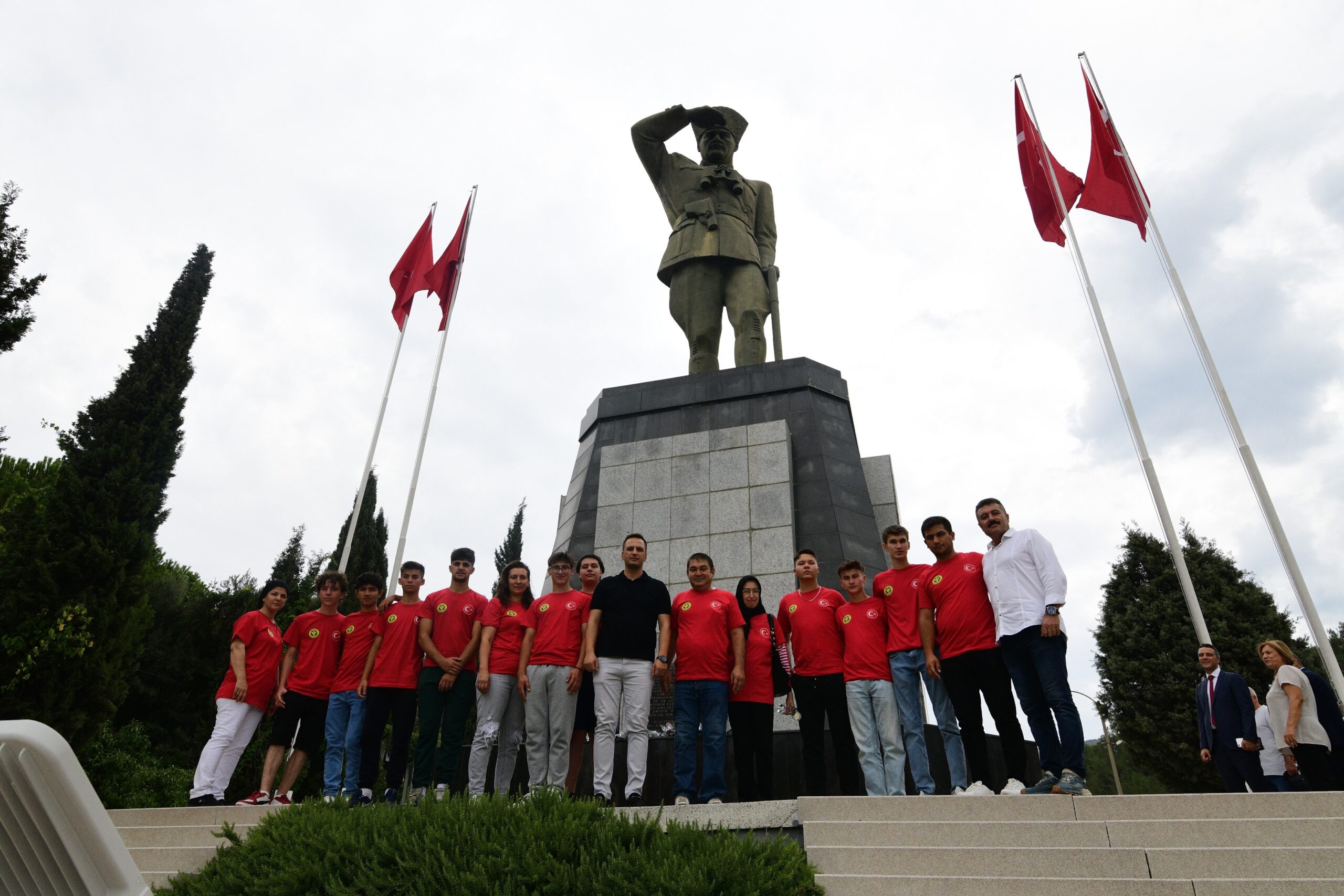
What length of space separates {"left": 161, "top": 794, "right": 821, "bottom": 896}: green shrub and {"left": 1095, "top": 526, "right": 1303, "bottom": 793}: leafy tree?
14.9 metres

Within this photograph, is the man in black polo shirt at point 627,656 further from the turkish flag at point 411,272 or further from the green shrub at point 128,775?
the green shrub at point 128,775

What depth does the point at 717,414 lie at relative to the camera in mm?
9500

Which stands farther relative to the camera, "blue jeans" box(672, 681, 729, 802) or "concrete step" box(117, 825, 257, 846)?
"blue jeans" box(672, 681, 729, 802)

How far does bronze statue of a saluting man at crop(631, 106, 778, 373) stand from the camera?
10570 mm

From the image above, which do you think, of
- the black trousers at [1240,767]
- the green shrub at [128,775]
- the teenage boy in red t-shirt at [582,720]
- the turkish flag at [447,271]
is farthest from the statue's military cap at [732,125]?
the green shrub at [128,775]

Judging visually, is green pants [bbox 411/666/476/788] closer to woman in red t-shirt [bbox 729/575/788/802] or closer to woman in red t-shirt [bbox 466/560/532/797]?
woman in red t-shirt [bbox 466/560/532/797]

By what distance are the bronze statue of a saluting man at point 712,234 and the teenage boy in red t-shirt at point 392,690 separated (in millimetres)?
5331

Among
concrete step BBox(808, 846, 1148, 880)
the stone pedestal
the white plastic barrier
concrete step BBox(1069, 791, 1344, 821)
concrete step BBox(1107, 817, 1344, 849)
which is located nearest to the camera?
the white plastic barrier

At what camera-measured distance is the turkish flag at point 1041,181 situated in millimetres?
9008

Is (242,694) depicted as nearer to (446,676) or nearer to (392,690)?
(392,690)

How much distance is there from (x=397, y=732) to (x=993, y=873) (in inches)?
141

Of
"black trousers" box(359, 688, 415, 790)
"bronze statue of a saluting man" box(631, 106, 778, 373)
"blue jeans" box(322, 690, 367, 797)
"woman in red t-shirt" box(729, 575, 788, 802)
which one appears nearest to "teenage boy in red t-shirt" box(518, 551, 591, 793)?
"black trousers" box(359, 688, 415, 790)

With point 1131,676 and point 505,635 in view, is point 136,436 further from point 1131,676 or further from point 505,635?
point 1131,676

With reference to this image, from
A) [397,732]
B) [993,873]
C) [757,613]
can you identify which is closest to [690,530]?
[757,613]
